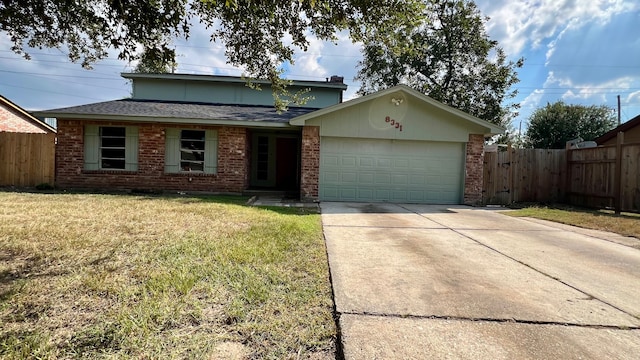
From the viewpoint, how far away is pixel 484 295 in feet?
10.1

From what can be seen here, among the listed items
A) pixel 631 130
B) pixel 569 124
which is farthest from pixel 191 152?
pixel 569 124

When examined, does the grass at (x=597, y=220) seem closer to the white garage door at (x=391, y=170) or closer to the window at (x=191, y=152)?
the white garage door at (x=391, y=170)

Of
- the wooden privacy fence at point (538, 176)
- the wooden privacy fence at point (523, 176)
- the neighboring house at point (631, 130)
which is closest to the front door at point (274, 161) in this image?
the wooden privacy fence at point (523, 176)

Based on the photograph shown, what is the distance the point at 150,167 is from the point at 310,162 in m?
5.58

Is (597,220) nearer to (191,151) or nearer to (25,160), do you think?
(191,151)

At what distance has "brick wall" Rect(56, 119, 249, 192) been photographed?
11.4 metres

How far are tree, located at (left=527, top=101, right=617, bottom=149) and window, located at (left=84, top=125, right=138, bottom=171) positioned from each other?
2882cm

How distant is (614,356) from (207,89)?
1661 centimetres

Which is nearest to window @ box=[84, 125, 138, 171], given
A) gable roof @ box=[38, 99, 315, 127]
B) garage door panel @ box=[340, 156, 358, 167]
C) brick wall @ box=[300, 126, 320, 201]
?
gable roof @ box=[38, 99, 315, 127]

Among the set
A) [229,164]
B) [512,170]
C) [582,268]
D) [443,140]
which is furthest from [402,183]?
[582,268]

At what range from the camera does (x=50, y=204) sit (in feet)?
24.2

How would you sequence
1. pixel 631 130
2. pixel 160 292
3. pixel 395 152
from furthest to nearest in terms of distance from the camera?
pixel 631 130
pixel 395 152
pixel 160 292

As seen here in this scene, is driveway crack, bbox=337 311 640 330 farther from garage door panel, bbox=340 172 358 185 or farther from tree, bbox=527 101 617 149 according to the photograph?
tree, bbox=527 101 617 149

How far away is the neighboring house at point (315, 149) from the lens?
1108cm
